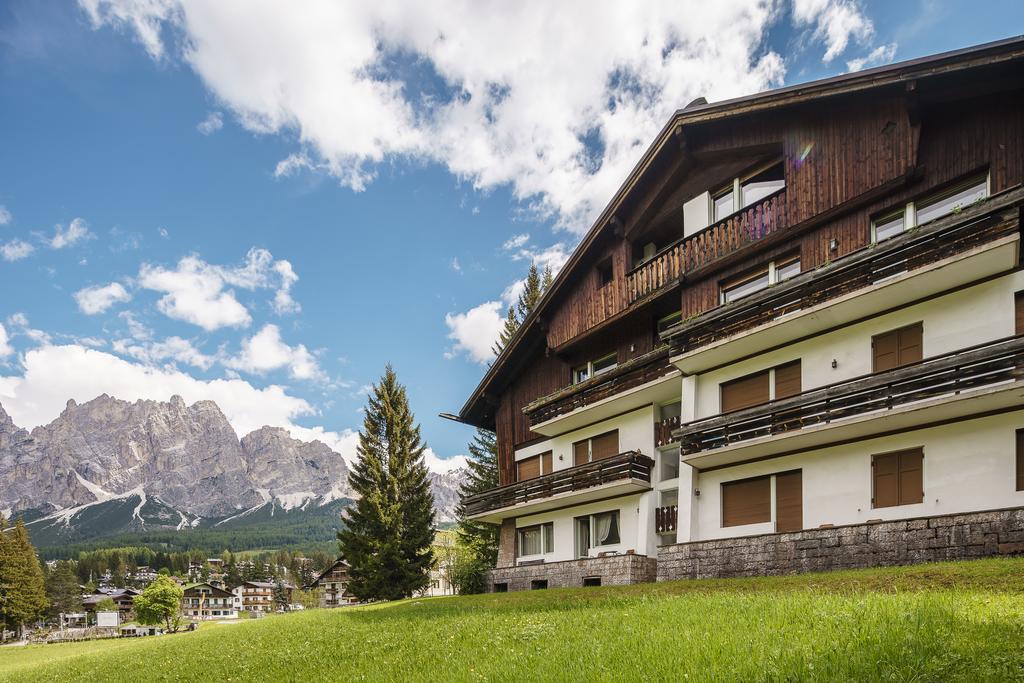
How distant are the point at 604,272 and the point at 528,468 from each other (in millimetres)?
10200

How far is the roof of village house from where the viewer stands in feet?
50.9

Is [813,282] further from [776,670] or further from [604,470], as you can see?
[776,670]

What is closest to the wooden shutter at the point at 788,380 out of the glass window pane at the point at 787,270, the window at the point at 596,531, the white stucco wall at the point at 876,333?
the white stucco wall at the point at 876,333

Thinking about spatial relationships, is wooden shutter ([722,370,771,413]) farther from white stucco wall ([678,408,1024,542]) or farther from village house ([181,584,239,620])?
village house ([181,584,239,620])

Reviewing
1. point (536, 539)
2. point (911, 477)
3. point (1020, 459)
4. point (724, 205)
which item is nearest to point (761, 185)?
point (724, 205)

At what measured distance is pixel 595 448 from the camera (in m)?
27.0

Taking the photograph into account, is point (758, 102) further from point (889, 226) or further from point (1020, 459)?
point (1020, 459)

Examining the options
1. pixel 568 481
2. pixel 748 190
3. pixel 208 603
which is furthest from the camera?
pixel 208 603

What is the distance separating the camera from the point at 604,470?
23.6 m

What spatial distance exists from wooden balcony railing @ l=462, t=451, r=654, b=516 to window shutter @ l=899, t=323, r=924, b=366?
30.4ft

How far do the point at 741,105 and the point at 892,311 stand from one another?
8.13 metres

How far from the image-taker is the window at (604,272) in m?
27.0

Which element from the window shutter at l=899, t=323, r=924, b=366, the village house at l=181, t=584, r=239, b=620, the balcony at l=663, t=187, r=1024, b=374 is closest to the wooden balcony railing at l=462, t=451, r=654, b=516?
the balcony at l=663, t=187, r=1024, b=374

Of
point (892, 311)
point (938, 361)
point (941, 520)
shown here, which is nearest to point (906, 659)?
point (941, 520)
